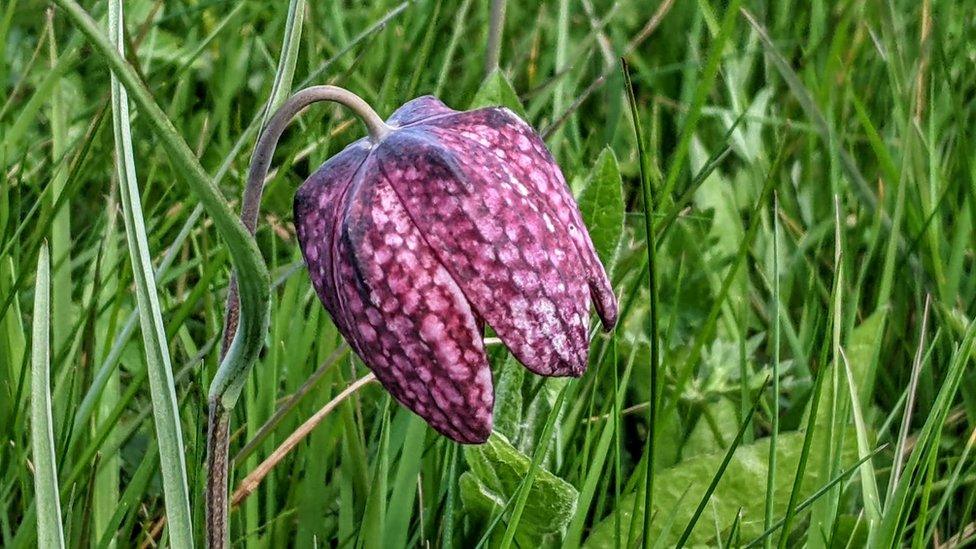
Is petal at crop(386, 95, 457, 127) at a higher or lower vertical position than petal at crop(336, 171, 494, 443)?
higher

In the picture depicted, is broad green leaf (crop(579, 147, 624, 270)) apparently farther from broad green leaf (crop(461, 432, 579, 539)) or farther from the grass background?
broad green leaf (crop(461, 432, 579, 539))

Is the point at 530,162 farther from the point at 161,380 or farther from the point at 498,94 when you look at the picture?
the point at 498,94

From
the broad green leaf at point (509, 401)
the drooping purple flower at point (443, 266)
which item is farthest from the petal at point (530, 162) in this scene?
the broad green leaf at point (509, 401)

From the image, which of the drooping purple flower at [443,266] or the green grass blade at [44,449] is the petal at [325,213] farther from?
the green grass blade at [44,449]

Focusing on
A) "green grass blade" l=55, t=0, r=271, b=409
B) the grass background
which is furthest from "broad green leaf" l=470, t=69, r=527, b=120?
"green grass blade" l=55, t=0, r=271, b=409

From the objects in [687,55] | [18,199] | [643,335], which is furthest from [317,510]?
[687,55]

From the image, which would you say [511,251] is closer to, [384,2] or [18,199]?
[18,199]

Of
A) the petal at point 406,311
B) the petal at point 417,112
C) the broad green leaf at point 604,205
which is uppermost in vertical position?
the petal at point 417,112
